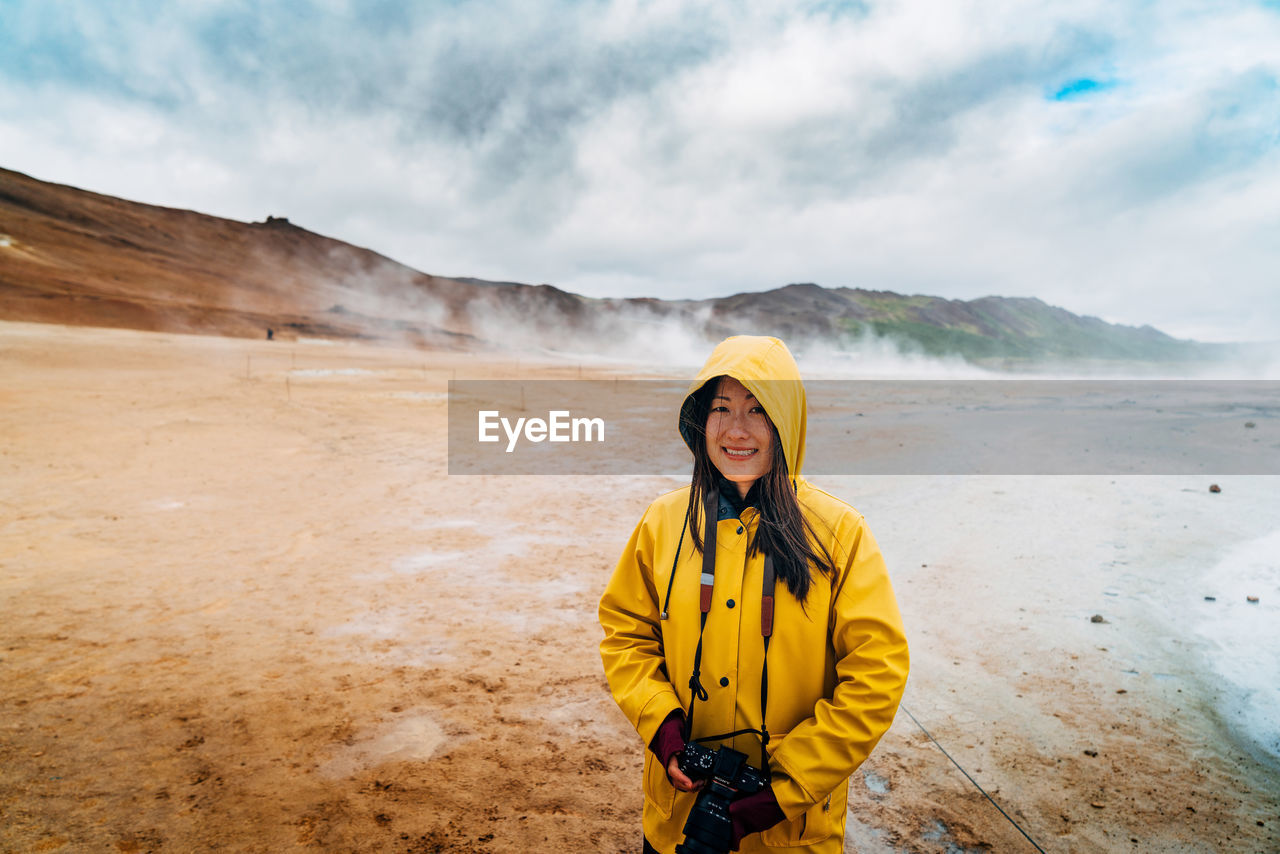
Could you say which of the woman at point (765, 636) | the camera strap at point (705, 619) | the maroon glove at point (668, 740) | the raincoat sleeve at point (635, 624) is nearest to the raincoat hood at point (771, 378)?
the woman at point (765, 636)

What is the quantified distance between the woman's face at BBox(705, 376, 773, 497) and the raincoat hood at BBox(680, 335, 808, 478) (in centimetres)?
5

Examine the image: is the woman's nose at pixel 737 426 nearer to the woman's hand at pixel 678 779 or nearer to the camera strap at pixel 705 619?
the camera strap at pixel 705 619

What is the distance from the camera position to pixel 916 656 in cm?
436

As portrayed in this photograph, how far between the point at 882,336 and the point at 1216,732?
94.5 m

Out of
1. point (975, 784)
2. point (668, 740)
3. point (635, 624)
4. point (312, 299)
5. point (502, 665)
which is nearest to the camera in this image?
point (668, 740)

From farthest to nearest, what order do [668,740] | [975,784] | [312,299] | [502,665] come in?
[312,299], [502,665], [975,784], [668,740]

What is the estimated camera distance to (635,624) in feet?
5.94

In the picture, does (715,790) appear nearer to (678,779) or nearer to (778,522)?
(678,779)

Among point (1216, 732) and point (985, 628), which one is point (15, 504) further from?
point (1216, 732)

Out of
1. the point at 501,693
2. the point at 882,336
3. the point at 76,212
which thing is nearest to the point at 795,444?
the point at 501,693

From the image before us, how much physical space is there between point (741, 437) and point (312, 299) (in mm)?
72770

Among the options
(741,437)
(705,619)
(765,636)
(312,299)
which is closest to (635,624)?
(705,619)

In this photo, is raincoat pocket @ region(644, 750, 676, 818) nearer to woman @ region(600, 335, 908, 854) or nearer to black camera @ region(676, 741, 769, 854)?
woman @ region(600, 335, 908, 854)

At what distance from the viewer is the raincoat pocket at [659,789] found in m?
1.66
